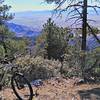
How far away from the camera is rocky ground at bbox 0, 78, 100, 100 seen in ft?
31.1

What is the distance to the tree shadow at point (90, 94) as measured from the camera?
31.1 feet

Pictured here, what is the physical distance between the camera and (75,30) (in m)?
20.2

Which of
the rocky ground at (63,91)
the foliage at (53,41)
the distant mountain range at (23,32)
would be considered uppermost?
the rocky ground at (63,91)

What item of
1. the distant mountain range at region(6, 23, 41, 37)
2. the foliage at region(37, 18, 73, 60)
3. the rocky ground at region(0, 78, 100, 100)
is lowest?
the distant mountain range at region(6, 23, 41, 37)

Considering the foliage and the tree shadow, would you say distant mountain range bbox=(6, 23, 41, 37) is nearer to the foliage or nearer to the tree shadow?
the foliage

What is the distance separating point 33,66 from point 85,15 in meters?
6.71

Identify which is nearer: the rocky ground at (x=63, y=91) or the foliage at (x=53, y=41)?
the rocky ground at (x=63, y=91)

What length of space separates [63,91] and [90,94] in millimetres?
815

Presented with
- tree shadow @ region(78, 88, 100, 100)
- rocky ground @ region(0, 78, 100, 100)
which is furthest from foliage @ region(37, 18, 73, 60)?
tree shadow @ region(78, 88, 100, 100)

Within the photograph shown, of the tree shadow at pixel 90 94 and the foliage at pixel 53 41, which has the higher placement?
the tree shadow at pixel 90 94

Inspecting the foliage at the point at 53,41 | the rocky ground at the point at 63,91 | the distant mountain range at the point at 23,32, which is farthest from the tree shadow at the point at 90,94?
the distant mountain range at the point at 23,32

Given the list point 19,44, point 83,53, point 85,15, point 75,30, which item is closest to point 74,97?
point 83,53

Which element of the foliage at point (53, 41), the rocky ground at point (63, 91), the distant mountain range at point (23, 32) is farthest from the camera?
the distant mountain range at point (23, 32)

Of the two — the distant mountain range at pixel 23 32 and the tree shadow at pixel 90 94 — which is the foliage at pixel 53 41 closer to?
the distant mountain range at pixel 23 32
